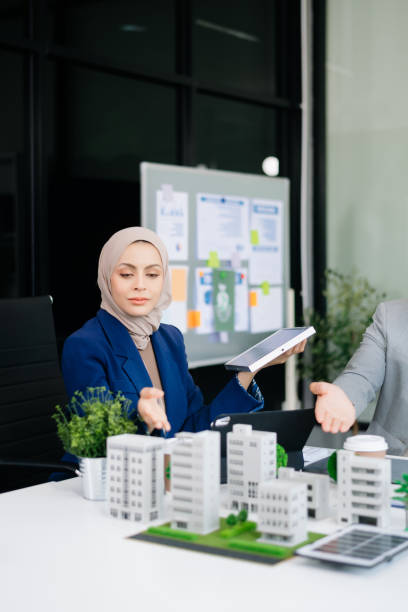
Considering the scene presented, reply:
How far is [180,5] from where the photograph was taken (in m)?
4.68

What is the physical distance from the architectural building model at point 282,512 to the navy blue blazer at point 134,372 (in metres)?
0.73

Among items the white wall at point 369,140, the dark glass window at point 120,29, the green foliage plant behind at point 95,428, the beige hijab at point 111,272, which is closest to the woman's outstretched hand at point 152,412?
the green foliage plant behind at point 95,428

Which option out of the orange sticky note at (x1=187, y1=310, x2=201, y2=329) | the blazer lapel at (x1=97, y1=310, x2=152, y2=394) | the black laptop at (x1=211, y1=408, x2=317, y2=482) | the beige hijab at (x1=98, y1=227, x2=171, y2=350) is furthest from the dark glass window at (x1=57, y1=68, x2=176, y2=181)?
the black laptop at (x1=211, y1=408, x2=317, y2=482)

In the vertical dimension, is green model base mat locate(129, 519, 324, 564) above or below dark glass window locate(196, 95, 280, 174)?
below

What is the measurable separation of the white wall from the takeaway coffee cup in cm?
358

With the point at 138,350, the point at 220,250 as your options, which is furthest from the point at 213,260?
the point at 138,350

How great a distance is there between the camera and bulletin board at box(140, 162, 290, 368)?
4.32 metres

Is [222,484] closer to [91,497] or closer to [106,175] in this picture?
[91,497]

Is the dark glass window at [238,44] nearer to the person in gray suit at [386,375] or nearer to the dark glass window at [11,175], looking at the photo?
the dark glass window at [11,175]

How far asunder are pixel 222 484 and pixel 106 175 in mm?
2702

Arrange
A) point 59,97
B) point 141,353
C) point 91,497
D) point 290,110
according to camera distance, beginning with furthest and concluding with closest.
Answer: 1. point 290,110
2. point 59,97
3. point 141,353
4. point 91,497

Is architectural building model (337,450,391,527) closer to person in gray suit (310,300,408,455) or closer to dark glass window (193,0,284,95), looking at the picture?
person in gray suit (310,300,408,455)

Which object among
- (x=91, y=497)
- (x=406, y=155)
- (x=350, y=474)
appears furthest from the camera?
(x=406, y=155)

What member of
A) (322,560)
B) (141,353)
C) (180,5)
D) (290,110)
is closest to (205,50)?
(180,5)
